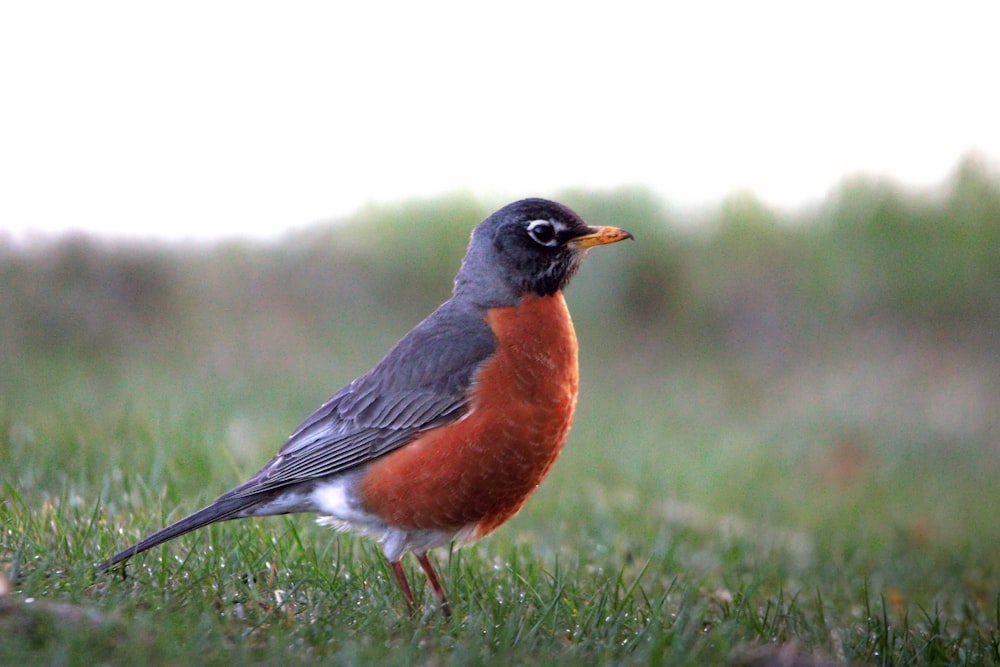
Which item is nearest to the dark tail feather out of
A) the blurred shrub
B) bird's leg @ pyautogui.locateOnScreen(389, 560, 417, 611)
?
bird's leg @ pyautogui.locateOnScreen(389, 560, 417, 611)

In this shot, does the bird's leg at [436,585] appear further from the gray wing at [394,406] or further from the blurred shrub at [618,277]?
the blurred shrub at [618,277]

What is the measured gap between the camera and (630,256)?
12.7 meters

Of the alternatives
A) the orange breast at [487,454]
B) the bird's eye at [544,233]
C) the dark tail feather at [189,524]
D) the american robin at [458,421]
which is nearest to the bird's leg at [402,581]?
the american robin at [458,421]

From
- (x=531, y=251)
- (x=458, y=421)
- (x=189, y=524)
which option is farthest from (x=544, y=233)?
(x=189, y=524)

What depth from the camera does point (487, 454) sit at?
459 centimetres

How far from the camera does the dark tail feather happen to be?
4.00 m

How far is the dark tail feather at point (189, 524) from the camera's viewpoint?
13.1 feet

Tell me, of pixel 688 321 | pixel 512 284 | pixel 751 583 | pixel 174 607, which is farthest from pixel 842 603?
pixel 688 321

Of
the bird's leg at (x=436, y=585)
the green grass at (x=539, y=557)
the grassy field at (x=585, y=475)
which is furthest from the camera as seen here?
the bird's leg at (x=436, y=585)

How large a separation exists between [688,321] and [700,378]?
0.94 meters

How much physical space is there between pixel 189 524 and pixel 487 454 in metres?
1.28

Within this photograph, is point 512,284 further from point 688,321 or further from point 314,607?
point 688,321

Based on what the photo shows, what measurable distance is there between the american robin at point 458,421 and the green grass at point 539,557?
0.21 m

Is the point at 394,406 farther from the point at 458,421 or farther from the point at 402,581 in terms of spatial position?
the point at 402,581
